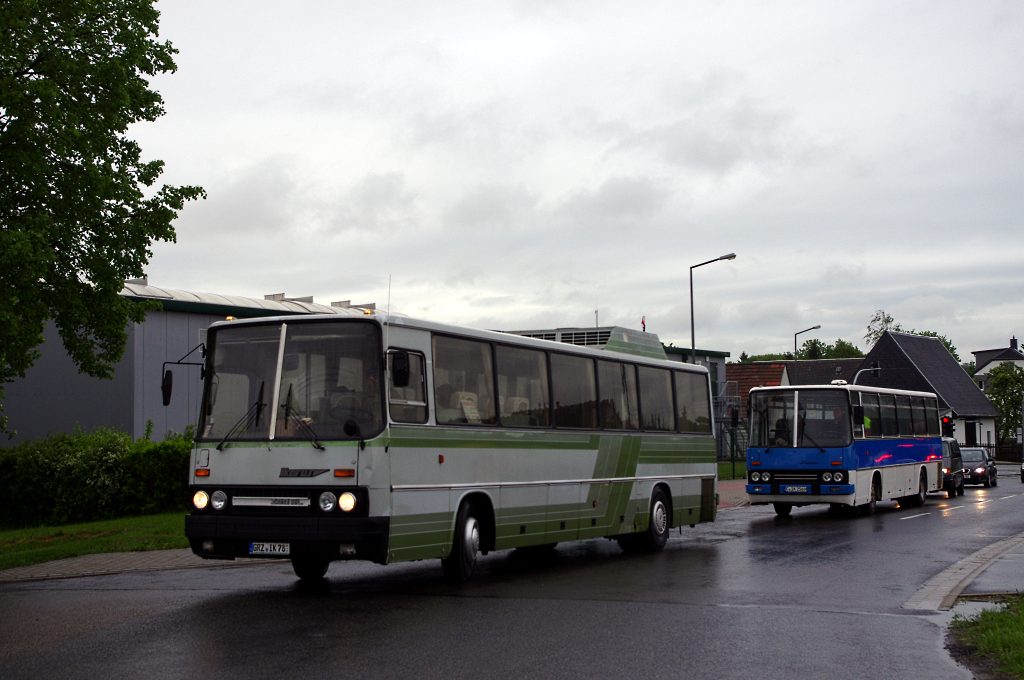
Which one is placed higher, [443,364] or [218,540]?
[443,364]

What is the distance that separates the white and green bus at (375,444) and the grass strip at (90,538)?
20.3 ft

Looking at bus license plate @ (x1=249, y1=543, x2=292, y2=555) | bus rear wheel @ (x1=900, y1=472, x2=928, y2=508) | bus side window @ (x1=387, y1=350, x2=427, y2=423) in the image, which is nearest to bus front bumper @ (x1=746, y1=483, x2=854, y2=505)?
bus rear wheel @ (x1=900, y1=472, x2=928, y2=508)

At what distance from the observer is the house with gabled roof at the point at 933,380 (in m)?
99.1

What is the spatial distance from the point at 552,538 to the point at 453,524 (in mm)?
2710

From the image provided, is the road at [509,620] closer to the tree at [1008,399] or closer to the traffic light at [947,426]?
the traffic light at [947,426]

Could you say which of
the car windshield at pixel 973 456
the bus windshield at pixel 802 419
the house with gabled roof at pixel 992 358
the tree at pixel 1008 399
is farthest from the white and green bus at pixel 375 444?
the house with gabled roof at pixel 992 358

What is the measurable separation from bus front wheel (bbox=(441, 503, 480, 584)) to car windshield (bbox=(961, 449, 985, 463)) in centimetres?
3889

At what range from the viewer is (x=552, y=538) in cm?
1591

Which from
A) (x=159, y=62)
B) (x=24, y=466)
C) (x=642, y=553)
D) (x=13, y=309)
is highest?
(x=159, y=62)

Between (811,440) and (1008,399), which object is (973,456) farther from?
(1008,399)

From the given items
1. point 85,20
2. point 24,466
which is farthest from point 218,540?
point 24,466

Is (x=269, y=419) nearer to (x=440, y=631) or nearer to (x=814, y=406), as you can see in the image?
(x=440, y=631)

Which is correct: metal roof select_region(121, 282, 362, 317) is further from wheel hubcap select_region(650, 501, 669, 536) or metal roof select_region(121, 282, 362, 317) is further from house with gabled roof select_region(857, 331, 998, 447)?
house with gabled roof select_region(857, 331, 998, 447)

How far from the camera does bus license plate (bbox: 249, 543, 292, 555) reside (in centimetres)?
1209
